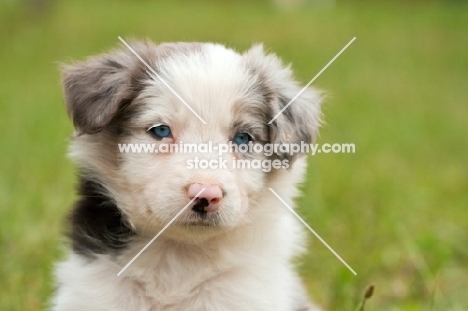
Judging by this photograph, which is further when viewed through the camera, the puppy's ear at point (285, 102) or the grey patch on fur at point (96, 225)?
the puppy's ear at point (285, 102)

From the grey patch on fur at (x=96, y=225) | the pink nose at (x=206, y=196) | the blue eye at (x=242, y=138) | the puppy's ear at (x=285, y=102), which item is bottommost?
the grey patch on fur at (x=96, y=225)

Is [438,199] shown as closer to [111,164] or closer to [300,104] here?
[300,104]

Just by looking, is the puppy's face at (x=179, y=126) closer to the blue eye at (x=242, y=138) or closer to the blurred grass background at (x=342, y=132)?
the blue eye at (x=242, y=138)

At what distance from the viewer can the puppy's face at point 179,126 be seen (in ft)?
12.2

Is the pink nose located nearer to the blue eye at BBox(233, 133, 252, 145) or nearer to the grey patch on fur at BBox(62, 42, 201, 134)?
the blue eye at BBox(233, 133, 252, 145)

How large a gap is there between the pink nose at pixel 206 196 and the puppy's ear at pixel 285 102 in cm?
63

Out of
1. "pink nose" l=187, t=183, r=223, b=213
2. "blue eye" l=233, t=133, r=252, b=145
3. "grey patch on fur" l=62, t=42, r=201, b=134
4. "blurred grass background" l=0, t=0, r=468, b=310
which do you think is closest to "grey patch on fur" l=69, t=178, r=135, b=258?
"blurred grass background" l=0, t=0, r=468, b=310

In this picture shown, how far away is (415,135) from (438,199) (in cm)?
327

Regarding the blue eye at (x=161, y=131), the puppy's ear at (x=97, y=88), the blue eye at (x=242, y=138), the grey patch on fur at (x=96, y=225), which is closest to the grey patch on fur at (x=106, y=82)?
the puppy's ear at (x=97, y=88)

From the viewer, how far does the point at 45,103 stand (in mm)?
11336

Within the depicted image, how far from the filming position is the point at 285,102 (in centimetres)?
432

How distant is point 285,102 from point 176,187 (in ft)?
3.23

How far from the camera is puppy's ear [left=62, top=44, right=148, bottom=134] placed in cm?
390

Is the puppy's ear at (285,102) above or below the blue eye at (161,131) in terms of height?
above
